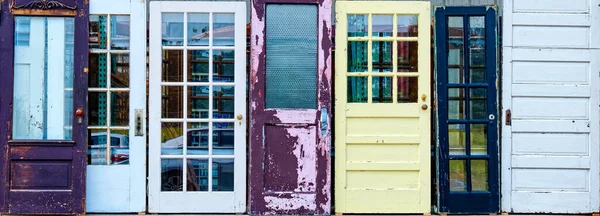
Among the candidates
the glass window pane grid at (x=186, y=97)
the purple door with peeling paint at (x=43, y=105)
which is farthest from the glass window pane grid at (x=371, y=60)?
the purple door with peeling paint at (x=43, y=105)

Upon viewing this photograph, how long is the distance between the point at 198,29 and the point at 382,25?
172 cm

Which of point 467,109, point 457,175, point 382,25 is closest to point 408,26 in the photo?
point 382,25

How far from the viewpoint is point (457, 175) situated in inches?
250

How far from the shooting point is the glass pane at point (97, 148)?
634 cm

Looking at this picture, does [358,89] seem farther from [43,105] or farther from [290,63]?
[43,105]

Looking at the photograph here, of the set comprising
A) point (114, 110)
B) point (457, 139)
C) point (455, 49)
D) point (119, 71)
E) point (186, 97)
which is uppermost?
point (455, 49)

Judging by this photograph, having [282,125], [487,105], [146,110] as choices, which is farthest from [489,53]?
[146,110]

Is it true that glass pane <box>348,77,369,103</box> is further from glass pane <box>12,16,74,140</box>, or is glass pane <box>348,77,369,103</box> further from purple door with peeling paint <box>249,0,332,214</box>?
glass pane <box>12,16,74,140</box>

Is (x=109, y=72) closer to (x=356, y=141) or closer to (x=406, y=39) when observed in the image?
(x=356, y=141)

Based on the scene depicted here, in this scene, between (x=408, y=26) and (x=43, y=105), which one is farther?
(x=408, y=26)

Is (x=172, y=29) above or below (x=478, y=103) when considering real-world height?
above

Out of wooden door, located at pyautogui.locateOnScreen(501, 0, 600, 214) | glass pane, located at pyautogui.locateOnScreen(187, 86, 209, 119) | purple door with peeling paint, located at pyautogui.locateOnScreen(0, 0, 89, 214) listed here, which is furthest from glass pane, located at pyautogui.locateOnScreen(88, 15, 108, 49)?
wooden door, located at pyautogui.locateOnScreen(501, 0, 600, 214)

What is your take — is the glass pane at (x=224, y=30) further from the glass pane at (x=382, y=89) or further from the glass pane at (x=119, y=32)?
the glass pane at (x=382, y=89)

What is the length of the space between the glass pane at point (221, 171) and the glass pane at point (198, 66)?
0.78 m
